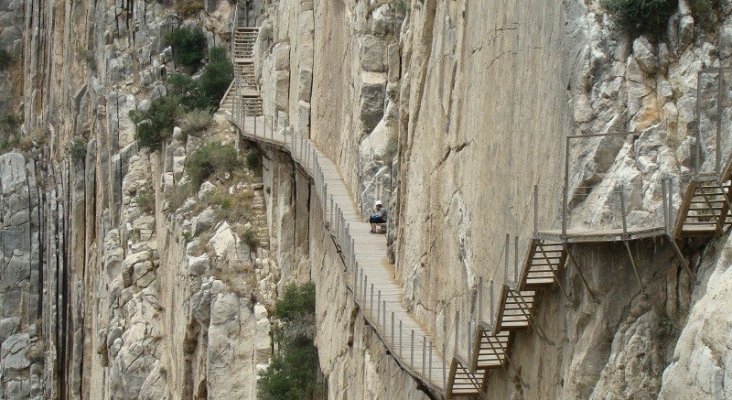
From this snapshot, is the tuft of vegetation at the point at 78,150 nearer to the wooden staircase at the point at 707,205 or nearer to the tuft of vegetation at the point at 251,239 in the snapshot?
the tuft of vegetation at the point at 251,239

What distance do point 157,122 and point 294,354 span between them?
14549 mm

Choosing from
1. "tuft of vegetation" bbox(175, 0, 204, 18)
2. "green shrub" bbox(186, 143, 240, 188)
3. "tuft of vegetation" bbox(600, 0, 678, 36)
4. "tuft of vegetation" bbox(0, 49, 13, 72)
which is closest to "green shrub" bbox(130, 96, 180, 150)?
"green shrub" bbox(186, 143, 240, 188)

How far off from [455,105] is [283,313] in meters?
13.9

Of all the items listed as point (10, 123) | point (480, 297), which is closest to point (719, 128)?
point (480, 297)

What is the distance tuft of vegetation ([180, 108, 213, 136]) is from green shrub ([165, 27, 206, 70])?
4519 mm

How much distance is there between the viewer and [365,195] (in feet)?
100

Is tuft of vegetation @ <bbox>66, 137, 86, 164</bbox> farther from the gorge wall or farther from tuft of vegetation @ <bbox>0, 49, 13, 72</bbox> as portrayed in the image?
tuft of vegetation @ <bbox>0, 49, 13, 72</bbox>

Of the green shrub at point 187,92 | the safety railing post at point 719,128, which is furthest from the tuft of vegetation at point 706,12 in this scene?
the green shrub at point 187,92

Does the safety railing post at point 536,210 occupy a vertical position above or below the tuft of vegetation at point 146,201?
above

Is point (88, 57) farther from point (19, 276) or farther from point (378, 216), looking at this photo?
point (378, 216)

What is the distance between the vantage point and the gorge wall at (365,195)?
46.2ft

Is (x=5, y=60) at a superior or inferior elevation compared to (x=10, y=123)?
superior

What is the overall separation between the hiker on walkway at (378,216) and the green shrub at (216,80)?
18896mm

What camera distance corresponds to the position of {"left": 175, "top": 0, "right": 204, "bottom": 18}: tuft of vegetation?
51.1m
